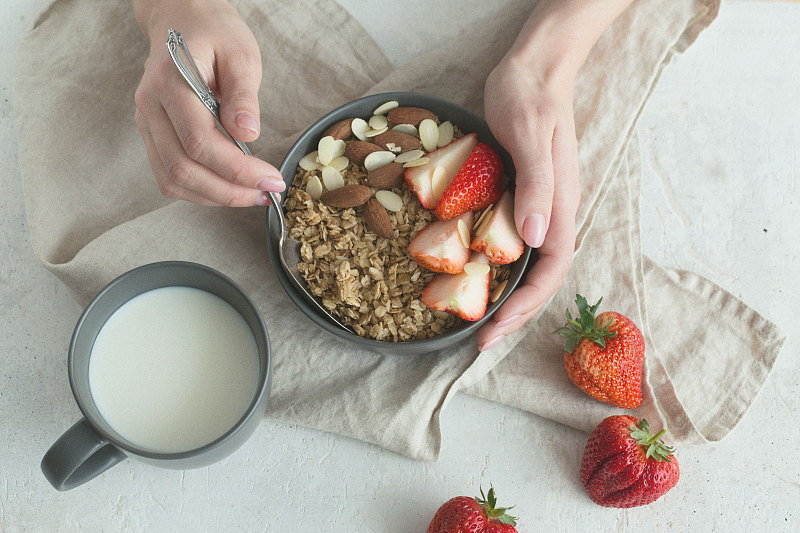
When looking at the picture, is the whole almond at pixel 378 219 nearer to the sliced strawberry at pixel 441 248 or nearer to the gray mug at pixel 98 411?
the sliced strawberry at pixel 441 248

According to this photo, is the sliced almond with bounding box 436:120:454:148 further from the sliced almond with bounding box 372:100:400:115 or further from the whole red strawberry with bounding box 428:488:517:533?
the whole red strawberry with bounding box 428:488:517:533

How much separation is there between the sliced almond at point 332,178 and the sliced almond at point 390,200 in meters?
0.06

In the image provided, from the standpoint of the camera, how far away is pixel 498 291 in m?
0.93

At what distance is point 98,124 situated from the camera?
1.11m

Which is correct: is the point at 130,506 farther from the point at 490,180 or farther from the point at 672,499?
the point at 672,499

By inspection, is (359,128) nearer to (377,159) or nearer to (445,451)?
(377,159)

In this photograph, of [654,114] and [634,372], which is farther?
[654,114]

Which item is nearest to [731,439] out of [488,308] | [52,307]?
[488,308]

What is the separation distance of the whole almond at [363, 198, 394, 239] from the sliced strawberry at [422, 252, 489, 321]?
98 mm

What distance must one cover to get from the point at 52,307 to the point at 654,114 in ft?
3.57

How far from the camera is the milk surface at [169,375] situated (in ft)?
2.77

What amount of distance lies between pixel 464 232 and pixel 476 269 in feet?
0.19

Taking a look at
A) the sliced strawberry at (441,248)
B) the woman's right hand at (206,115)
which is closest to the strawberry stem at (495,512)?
the sliced strawberry at (441,248)

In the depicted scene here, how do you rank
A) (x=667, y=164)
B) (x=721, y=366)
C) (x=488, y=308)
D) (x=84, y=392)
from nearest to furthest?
(x=84, y=392), (x=488, y=308), (x=721, y=366), (x=667, y=164)
